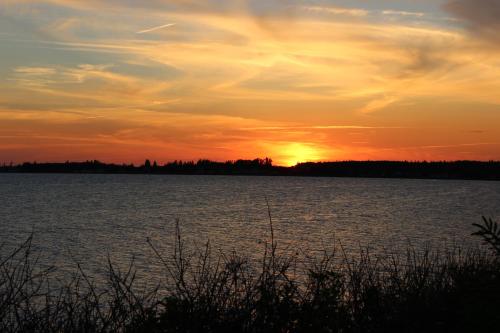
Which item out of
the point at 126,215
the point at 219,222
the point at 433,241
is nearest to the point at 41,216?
the point at 126,215

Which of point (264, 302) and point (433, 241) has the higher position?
point (264, 302)

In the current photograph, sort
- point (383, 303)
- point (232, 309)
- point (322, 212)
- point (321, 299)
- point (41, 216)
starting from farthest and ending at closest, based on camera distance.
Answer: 1. point (322, 212)
2. point (41, 216)
3. point (383, 303)
4. point (321, 299)
5. point (232, 309)

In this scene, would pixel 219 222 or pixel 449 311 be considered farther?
pixel 219 222

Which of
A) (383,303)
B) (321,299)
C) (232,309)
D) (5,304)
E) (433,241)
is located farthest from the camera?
(433,241)

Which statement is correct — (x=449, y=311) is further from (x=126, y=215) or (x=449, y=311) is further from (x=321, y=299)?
(x=126, y=215)

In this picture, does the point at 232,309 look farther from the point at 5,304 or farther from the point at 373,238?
the point at 373,238

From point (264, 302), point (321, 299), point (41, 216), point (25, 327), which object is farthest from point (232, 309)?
point (41, 216)

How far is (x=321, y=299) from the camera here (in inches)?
360

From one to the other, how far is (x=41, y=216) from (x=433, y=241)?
47.3 meters

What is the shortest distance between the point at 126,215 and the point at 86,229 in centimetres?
1828

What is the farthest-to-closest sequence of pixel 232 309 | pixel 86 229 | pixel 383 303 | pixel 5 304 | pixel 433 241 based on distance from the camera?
pixel 86 229, pixel 433 241, pixel 383 303, pixel 232 309, pixel 5 304

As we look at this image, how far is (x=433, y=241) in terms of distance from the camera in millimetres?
49312

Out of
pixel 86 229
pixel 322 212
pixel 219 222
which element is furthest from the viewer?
pixel 322 212

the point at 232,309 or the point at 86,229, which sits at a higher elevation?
the point at 232,309
